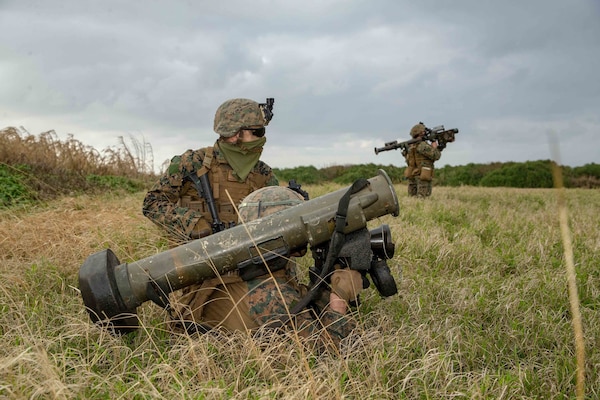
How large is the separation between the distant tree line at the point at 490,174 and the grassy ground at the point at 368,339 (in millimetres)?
14530

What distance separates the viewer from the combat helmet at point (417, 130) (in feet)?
39.3

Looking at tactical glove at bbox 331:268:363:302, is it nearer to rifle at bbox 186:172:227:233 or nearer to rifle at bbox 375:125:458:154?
rifle at bbox 186:172:227:233

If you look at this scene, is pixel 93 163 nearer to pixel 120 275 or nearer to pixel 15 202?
pixel 15 202

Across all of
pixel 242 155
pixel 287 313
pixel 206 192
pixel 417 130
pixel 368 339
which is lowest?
pixel 368 339

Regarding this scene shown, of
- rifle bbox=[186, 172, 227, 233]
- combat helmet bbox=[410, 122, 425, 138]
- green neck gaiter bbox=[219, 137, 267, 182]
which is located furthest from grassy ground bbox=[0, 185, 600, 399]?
combat helmet bbox=[410, 122, 425, 138]

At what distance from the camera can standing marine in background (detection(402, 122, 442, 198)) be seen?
11.6 m

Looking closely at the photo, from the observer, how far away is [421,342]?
3.05 meters

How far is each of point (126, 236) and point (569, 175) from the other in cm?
2155

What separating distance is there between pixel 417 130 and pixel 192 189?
8.34m

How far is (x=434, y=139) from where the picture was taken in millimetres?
11875

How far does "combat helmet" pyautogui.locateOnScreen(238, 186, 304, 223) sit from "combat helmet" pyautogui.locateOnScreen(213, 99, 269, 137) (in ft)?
4.70

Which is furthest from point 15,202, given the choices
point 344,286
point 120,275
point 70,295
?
point 344,286

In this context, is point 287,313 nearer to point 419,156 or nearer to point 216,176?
point 216,176

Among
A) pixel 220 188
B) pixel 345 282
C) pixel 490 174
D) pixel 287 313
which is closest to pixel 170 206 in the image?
pixel 220 188
